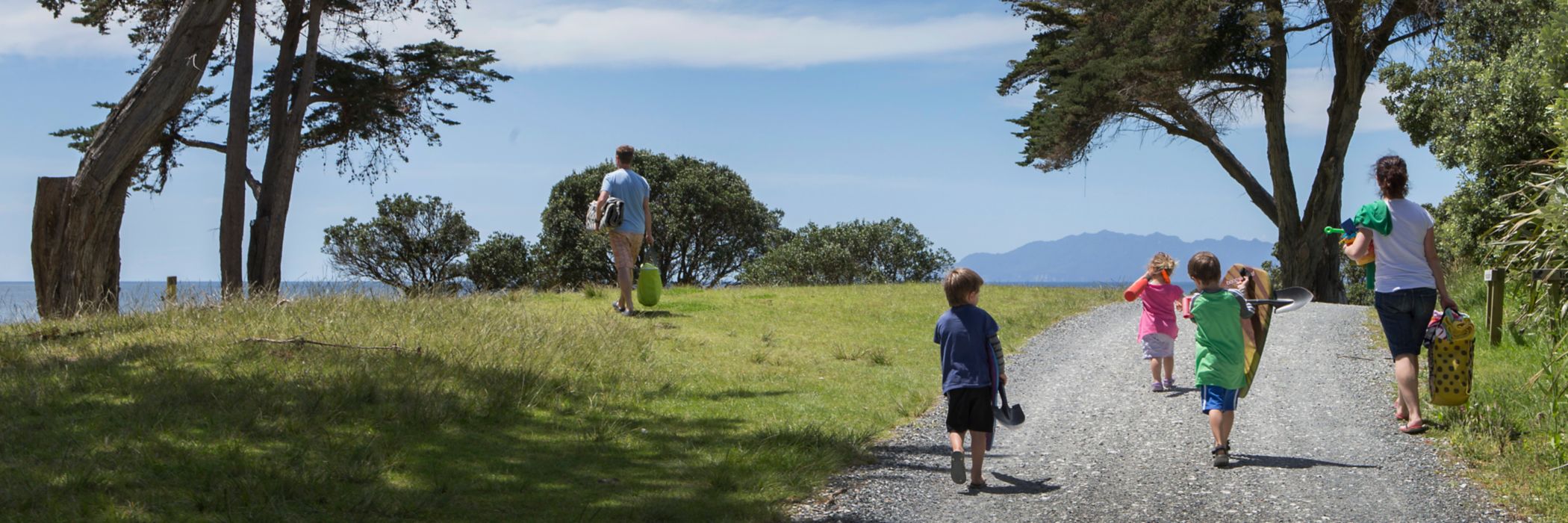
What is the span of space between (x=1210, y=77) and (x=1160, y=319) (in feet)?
55.4

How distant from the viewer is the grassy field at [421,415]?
589 centimetres

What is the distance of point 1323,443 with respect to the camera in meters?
7.81

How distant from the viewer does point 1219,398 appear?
23.8 ft

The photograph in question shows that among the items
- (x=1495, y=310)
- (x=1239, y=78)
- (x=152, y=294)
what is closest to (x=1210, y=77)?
(x=1239, y=78)

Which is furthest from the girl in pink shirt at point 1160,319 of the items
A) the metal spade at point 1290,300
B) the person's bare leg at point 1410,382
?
the person's bare leg at point 1410,382

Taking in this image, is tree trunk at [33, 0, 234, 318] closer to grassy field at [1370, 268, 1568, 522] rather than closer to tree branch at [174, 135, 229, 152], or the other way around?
tree branch at [174, 135, 229, 152]

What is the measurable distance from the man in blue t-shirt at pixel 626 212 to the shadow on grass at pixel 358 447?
195 inches

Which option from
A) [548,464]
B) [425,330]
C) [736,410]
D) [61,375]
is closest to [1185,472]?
[736,410]

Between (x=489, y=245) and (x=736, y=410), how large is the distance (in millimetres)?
35263

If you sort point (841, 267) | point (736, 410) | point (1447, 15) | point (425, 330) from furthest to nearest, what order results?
point (841, 267), point (1447, 15), point (425, 330), point (736, 410)

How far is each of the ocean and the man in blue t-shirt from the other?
2.70 metres

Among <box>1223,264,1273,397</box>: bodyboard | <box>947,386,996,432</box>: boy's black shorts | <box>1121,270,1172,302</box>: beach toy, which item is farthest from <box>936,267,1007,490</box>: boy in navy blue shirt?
<box>1121,270,1172,302</box>: beach toy

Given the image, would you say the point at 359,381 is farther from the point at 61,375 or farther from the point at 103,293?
the point at 103,293

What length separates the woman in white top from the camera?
297 inches
